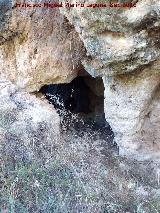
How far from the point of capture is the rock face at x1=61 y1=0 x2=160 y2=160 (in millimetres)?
2629

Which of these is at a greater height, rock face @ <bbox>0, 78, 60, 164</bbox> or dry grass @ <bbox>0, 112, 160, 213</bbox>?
rock face @ <bbox>0, 78, 60, 164</bbox>

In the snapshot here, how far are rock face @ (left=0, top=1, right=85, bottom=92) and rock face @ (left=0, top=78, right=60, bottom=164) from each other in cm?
12

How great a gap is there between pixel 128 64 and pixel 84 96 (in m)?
2.02

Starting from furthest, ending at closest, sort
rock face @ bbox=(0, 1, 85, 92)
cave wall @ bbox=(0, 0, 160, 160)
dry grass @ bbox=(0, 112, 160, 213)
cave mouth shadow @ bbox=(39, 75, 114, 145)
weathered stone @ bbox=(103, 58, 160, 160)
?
cave mouth shadow @ bbox=(39, 75, 114, 145) → rock face @ bbox=(0, 1, 85, 92) → weathered stone @ bbox=(103, 58, 160, 160) → dry grass @ bbox=(0, 112, 160, 213) → cave wall @ bbox=(0, 0, 160, 160)

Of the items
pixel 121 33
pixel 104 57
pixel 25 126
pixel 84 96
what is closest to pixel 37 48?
pixel 25 126

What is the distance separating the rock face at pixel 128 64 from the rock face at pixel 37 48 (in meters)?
0.27

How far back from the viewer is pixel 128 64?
292cm

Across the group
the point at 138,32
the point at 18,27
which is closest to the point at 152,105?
the point at 138,32

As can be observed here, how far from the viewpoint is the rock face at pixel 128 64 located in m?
2.63

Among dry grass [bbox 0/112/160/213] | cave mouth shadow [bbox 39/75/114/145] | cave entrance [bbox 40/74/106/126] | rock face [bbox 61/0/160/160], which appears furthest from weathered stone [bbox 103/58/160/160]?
cave entrance [bbox 40/74/106/126]

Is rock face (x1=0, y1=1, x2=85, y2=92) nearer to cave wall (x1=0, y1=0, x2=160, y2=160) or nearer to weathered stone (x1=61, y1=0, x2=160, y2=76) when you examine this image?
cave wall (x1=0, y1=0, x2=160, y2=160)

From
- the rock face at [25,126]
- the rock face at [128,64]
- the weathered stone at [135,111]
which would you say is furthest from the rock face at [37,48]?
the weathered stone at [135,111]

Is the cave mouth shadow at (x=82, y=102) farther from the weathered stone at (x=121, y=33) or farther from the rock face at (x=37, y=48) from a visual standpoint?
the weathered stone at (x=121, y=33)

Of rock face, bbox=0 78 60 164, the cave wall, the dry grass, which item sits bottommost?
the dry grass
